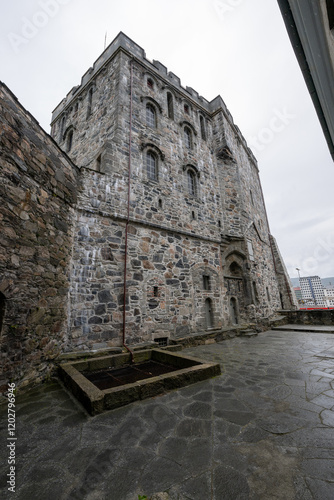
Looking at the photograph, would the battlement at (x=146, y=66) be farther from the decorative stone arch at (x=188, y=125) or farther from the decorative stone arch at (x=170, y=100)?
the decorative stone arch at (x=188, y=125)

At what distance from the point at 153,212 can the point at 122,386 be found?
19.3 feet

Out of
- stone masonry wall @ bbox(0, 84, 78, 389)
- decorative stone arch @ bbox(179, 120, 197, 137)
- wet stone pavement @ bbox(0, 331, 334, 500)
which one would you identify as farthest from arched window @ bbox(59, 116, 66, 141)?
wet stone pavement @ bbox(0, 331, 334, 500)

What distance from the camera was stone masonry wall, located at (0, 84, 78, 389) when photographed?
3582mm

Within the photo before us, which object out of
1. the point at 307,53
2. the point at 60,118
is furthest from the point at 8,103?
the point at 60,118

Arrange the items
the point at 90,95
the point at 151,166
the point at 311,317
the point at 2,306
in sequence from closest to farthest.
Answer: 1. the point at 2,306
2. the point at 151,166
3. the point at 90,95
4. the point at 311,317

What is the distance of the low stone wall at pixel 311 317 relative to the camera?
11242 mm

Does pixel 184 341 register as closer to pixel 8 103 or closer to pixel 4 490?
pixel 4 490

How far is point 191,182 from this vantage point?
10.2 m

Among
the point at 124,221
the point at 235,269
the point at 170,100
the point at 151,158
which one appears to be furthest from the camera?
the point at 235,269

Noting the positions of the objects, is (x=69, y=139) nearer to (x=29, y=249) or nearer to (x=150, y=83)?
(x=150, y=83)

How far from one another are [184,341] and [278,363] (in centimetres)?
304

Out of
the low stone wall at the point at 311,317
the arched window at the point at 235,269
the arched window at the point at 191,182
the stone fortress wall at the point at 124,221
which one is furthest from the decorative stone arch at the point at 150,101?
the low stone wall at the point at 311,317

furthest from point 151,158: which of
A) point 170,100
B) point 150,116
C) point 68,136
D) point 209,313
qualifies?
point 209,313

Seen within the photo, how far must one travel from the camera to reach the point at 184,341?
7113 mm
